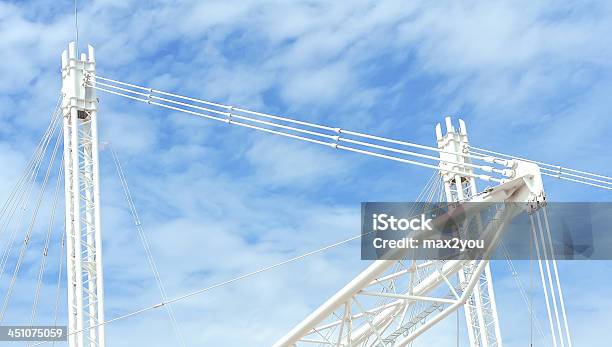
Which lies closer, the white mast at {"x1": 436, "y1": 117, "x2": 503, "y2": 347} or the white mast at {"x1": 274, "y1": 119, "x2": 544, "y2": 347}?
the white mast at {"x1": 274, "y1": 119, "x2": 544, "y2": 347}

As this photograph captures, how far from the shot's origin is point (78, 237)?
128 ft

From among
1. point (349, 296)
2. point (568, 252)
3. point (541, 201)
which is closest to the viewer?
point (541, 201)

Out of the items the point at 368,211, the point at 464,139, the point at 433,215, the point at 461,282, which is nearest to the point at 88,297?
the point at 368,211

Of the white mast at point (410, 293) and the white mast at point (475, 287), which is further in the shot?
the white mast at point (475, 287)

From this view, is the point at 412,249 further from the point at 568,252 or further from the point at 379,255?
the point at 568,252

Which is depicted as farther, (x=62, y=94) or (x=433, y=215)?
(x=62, y=94)

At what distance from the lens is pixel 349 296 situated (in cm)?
3481

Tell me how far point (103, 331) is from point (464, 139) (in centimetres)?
2838

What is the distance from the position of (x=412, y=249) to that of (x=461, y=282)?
21093 millimetres

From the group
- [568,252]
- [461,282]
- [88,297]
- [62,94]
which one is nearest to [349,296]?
[568,252]

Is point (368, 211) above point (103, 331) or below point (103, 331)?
above

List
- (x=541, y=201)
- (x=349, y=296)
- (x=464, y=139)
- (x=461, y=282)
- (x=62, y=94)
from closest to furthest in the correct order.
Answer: (x=541, y=201), (x=349, y=296), (x=62, y=94), (x=461, y=282), (x=464, y=139)

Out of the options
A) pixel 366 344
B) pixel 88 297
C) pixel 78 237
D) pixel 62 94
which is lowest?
pixel 366 344

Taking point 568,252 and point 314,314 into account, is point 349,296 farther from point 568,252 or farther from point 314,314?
point 568,252
